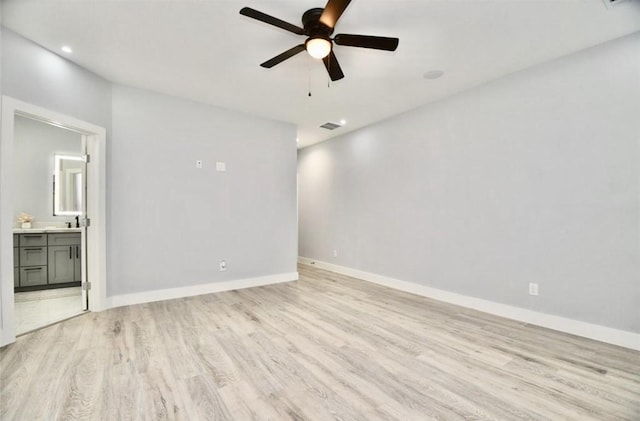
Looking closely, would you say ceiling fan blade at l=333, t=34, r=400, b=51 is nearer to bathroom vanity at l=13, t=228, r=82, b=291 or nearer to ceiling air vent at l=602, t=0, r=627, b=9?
ceiling air vent at l=602, t=0, r=627, b=9

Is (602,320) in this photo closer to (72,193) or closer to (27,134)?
(72,193)

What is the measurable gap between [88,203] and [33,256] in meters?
1.93

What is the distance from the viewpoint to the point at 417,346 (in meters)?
2.57

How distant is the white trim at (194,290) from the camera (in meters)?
3.63

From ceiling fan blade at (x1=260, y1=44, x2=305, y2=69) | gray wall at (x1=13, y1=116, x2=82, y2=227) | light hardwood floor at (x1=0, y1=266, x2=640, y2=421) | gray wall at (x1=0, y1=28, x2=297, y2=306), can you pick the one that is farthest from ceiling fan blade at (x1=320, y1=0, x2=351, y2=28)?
gray wall at (x1=13, y1=116, x2=82, y2=227)

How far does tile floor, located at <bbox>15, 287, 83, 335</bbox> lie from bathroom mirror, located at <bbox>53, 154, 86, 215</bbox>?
4.41ft

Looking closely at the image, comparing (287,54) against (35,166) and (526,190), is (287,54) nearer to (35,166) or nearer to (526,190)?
(526,190)

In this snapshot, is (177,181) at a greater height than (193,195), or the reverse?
(177,181)

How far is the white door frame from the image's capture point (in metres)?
2.47

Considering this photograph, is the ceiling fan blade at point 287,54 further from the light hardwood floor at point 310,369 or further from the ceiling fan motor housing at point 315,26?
the light hardwood floor at point 310,369

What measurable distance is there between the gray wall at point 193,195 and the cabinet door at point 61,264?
1.65 m

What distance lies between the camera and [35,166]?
463cm

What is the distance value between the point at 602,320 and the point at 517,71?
8.86 ft

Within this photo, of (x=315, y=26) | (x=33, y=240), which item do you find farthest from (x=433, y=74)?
(x=33, y=240)
